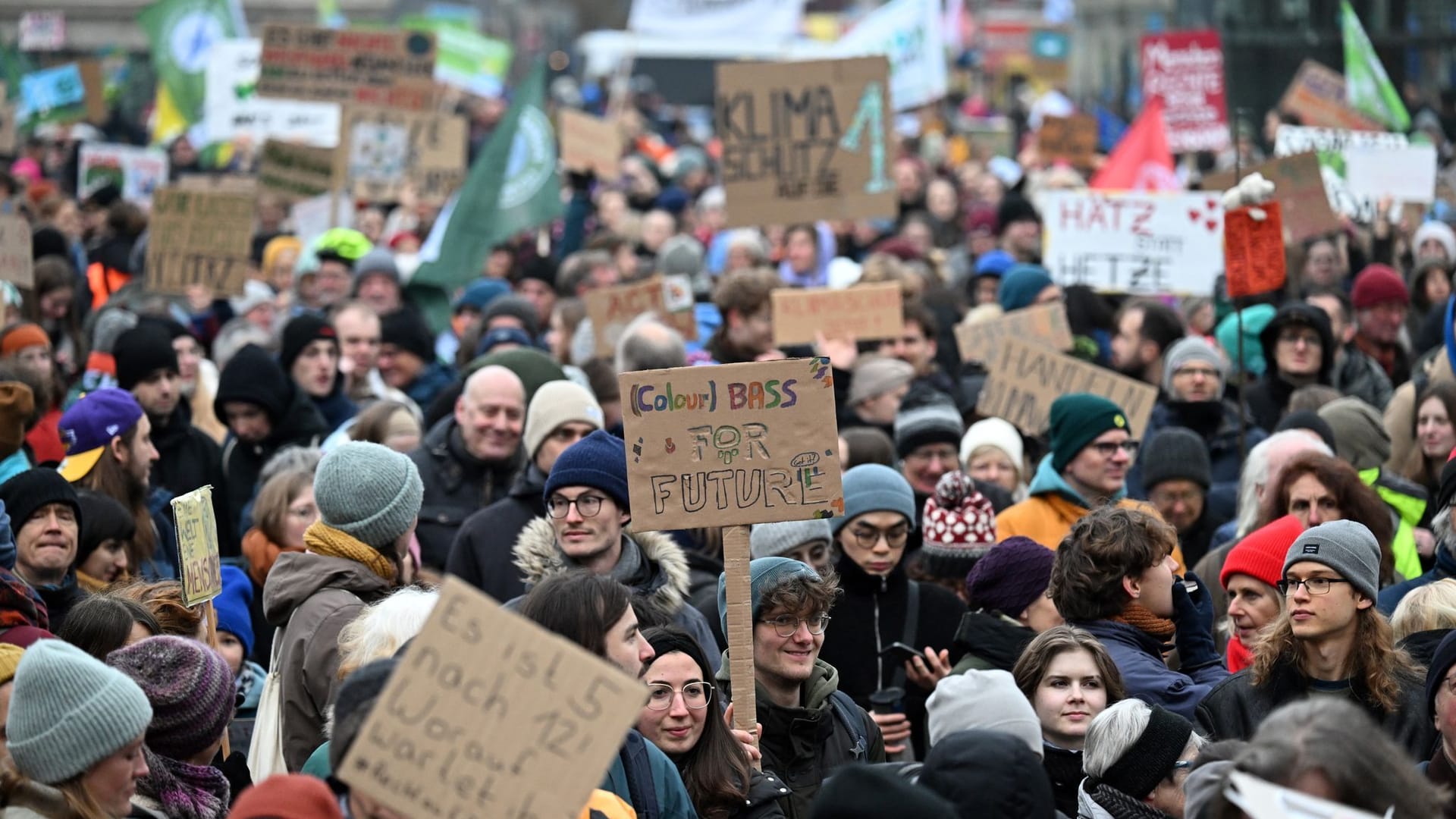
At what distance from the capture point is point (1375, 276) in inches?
404

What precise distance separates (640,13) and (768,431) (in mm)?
17438

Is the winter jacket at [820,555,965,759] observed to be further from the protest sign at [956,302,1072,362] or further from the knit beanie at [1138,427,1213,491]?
the protest sign at [956,302,1072,362]

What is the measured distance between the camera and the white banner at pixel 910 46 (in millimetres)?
17672

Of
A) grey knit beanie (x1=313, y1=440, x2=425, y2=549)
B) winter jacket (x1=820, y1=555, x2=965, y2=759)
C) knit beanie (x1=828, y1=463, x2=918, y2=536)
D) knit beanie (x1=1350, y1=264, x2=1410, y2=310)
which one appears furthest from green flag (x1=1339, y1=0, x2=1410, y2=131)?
grey knit beanie (x1=313, y1=440, x2=425, y2=549)

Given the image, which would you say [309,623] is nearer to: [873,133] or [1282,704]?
[1282,704]

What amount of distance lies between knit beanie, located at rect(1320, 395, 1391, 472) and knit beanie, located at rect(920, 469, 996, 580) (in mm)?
1655

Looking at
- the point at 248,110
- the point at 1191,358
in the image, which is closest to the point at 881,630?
the point at 1191,358

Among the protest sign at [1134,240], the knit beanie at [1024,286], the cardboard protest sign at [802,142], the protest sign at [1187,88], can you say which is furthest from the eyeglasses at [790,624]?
the protest sign at [1187,88]

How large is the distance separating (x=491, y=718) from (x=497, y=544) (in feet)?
10.9

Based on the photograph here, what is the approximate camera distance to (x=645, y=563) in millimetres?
5988

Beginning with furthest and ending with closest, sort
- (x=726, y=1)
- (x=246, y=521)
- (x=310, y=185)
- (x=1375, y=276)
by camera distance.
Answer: (x=726, y=1)
(x=310, y=185)
(x=1375, y=276)
(x=246, y=521)

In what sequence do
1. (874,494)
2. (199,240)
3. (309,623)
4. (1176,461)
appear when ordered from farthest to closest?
(199,240), (1176,461), (874,494), (309,623)

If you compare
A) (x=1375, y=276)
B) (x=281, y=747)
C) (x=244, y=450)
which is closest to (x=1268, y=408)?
(x=1375, y=276)

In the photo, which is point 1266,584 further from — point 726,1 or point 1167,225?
point 726,1
